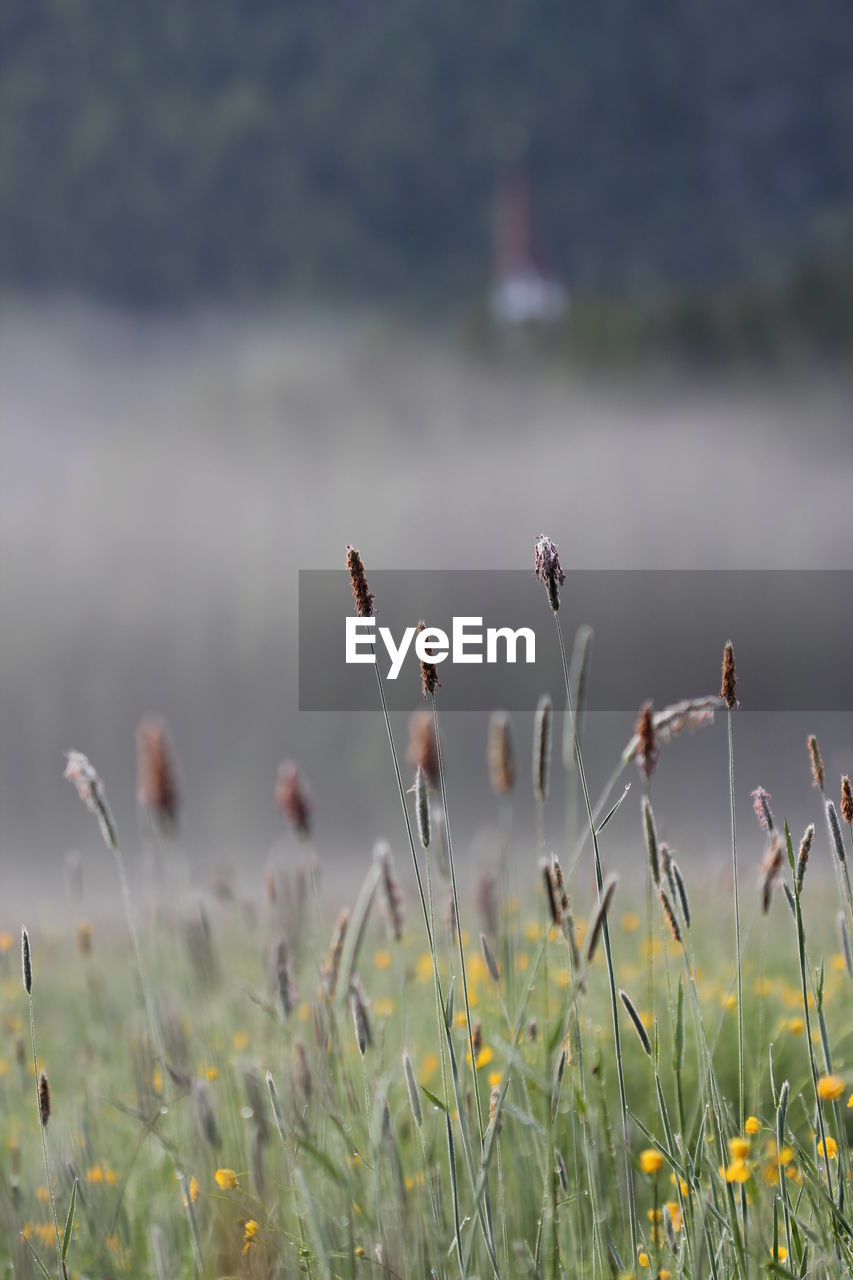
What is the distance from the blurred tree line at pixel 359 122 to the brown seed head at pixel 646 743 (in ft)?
527

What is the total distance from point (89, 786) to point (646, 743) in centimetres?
71

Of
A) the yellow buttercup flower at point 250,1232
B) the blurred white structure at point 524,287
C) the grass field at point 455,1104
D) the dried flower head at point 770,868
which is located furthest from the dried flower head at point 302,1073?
the blurred white structure at point 524,287

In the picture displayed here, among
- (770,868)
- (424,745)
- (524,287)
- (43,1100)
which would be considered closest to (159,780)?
(424,745)

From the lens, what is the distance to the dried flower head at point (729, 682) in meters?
1.51

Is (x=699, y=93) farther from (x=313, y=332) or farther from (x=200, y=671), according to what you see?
(x=200, y=671)

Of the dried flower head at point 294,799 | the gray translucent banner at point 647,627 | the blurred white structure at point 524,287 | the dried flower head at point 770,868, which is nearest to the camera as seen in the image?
the dried flower head at point 770,868

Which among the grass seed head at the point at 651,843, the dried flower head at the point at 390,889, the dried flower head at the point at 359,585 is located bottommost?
the dried flower head at the point at 390,889

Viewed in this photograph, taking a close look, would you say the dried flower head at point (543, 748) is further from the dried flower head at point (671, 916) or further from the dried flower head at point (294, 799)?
the dried flower head at point (294, 799)

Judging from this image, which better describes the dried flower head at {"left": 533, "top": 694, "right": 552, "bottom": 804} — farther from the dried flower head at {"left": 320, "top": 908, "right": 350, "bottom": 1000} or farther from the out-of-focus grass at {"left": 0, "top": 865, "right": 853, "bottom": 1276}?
the dried flower head at {"left": 320, "top": 908, "right": 350, "bottom": 1000}

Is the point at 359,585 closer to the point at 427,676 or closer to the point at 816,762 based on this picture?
the point at 427,676

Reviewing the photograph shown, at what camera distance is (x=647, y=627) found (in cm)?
6906

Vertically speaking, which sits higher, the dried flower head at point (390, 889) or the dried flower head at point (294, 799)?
the dried flower head at point (294, 799)

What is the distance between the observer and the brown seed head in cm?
153

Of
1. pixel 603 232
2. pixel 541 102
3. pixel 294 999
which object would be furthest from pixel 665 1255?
pixel 541 102
